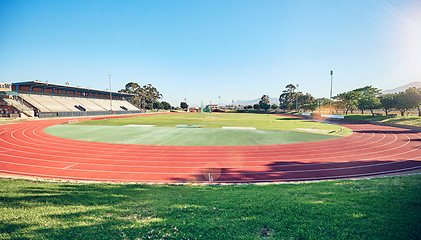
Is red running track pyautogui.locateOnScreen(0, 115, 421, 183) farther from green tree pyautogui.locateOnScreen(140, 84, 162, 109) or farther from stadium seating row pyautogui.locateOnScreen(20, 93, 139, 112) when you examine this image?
green tree pyautogui.locateOnScreen(140, 84, 162, 109)

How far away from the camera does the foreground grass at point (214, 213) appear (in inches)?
174

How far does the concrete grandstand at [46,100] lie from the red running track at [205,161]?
3712 cm

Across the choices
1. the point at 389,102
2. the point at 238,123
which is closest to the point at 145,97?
the point at 238,123

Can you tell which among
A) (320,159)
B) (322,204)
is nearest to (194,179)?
(322,204)

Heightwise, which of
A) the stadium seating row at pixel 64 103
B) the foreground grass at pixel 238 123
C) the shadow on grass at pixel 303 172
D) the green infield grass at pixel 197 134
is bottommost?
the shadow on grass at pixel 303 172

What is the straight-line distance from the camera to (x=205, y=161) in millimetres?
13688

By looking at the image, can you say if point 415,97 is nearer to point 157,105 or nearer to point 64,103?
point 64,103

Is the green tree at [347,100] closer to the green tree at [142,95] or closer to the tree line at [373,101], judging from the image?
the tree line at [373,101]

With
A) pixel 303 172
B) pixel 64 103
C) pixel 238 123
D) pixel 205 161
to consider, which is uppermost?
pixel 64 103

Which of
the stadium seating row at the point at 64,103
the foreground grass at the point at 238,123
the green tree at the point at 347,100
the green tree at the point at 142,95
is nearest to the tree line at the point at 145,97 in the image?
the green tree at the point at 142,95

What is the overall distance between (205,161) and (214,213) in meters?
8.20

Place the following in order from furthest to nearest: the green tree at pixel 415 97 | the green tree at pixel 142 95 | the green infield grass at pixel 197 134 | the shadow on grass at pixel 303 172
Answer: the green tree at pixel 142 95 < the green tree at pixel 415 97 < the green infield grass at pixel 197 134 < the shadow on grass at pixel 303 172

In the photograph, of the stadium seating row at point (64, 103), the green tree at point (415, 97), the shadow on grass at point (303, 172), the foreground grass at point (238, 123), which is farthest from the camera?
the stadium seating row at point (64, 103)

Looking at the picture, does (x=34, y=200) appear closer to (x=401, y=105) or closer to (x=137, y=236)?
(x=137, y=236)
